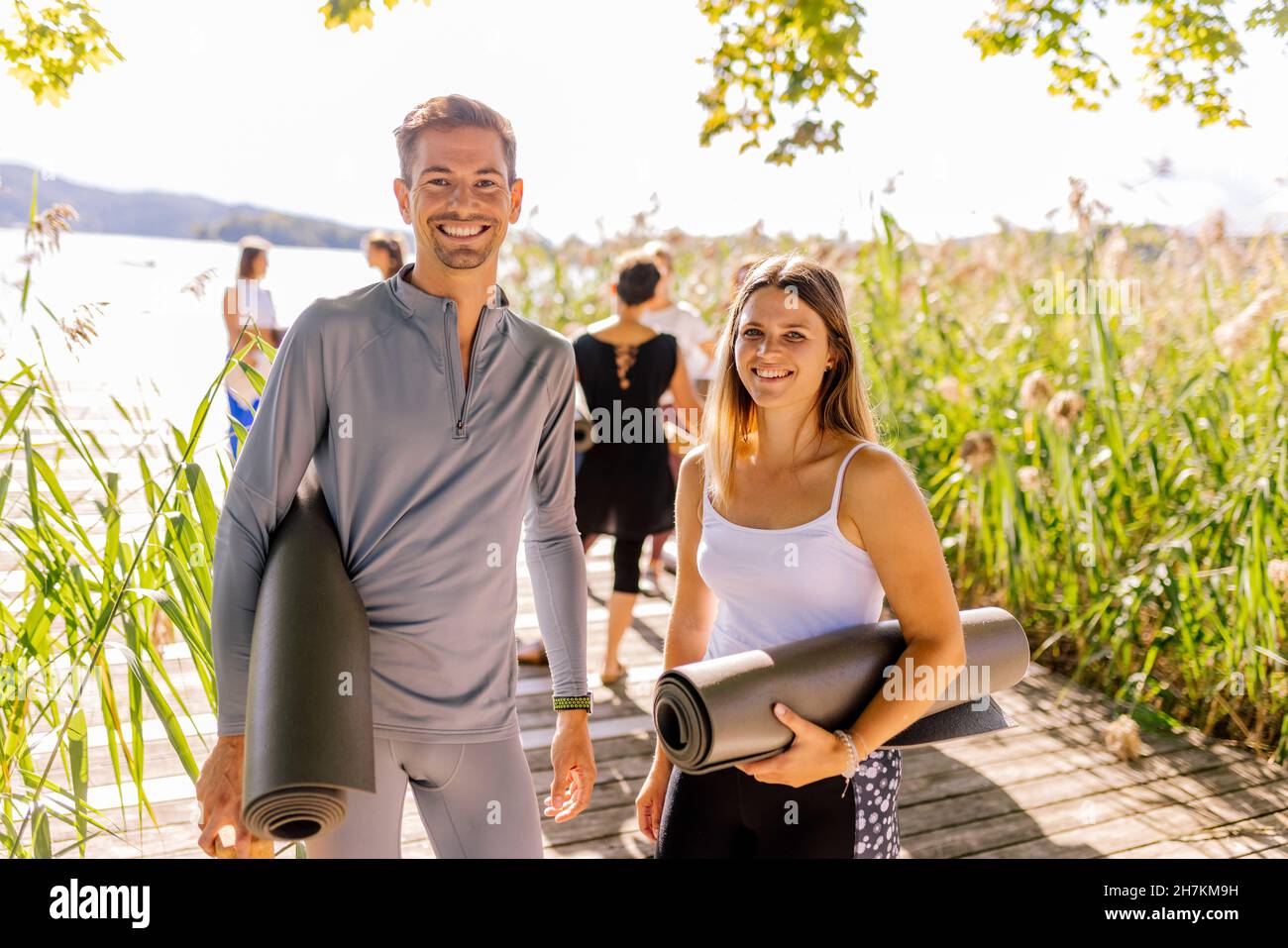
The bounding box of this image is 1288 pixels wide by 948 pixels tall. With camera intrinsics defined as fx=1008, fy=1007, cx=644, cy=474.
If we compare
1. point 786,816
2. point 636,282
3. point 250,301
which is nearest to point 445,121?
point 786,816

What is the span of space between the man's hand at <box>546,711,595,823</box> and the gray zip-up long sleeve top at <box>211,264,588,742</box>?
14 cm

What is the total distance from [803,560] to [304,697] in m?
0.68

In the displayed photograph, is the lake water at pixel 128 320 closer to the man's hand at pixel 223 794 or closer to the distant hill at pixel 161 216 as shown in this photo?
the distant hill at pixel 161 216

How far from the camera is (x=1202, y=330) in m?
3.89

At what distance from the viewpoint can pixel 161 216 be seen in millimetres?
3820

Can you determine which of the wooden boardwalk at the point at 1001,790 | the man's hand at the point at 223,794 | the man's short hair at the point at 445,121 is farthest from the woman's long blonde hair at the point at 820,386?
the wooden boardwalk at the point at 1001,790

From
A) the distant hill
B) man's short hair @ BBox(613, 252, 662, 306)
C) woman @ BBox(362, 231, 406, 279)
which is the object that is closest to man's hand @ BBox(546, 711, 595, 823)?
the distant hill

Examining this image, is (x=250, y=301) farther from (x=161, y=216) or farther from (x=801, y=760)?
(x=801, y=760)

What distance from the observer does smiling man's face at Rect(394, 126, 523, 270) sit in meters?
1.31

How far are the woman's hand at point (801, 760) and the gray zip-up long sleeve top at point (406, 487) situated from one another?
1.19 feet

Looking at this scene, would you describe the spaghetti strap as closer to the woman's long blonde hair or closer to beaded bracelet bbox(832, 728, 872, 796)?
the woman's long blonde hair

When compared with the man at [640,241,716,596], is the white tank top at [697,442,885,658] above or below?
below
